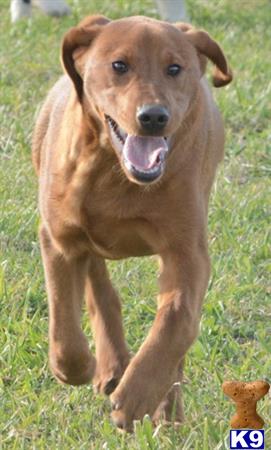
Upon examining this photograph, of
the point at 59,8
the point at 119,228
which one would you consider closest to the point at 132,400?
the point at 119,228

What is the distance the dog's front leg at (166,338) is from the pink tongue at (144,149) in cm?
32

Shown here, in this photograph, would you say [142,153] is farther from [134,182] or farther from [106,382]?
[106,382]

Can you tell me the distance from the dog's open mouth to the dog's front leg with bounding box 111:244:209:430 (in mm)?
320

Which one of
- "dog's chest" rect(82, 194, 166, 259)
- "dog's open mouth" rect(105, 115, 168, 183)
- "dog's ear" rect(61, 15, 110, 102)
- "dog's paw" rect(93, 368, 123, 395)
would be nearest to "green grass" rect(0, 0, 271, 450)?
"dog's paw" rect(93, 368, 123, 395)

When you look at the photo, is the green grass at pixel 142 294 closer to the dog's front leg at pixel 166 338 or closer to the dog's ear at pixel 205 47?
the dog's front leg at pixel 166 338

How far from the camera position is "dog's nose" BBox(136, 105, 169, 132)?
15.8 ft

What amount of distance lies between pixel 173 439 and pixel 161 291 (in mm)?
470

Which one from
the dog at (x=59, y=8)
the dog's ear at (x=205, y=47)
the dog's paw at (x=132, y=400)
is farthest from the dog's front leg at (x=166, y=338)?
the dog at (x=59, y=8)

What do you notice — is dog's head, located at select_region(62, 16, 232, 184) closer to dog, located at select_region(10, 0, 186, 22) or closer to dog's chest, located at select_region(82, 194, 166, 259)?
dog's chest, located at select_region(82, 194, 166, 259)

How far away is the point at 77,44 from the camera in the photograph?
527cm

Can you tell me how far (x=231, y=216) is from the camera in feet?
24.3

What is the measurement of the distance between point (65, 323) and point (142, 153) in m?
0.74

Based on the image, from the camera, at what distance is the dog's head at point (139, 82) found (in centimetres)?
487

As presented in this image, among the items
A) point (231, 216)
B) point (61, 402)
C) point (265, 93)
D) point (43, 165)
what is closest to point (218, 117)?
point (43, 165)
